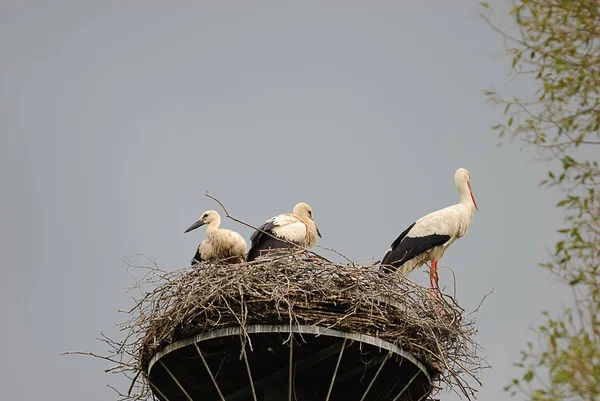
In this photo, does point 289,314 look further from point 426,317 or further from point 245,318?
point 426,317

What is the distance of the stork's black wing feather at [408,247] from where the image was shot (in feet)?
44.4

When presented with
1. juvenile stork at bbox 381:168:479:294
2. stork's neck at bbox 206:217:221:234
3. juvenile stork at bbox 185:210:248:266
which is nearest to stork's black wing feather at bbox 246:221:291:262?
juvenile stork at bbox 185:210:248:266

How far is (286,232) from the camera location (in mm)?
13211

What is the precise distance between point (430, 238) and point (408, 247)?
0.36m

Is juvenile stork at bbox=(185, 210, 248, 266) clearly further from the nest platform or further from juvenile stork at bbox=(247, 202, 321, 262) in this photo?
the nest platform

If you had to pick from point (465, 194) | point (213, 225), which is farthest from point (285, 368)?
point (465, 194)

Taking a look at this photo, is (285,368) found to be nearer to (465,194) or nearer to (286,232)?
(286,232)

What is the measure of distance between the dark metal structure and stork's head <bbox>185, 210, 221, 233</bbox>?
10.7 feet

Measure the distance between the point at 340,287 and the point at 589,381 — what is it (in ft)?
18.0

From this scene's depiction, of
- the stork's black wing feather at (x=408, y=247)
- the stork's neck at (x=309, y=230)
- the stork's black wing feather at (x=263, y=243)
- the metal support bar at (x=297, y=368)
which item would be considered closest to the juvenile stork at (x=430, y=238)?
the stork's black wing feather at (x=408, y=247)

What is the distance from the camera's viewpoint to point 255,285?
9.78 metres

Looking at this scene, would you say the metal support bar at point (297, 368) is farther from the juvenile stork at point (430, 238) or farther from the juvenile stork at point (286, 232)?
the juvenile stork at point (430, 238)

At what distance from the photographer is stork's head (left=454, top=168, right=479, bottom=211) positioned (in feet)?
47.6

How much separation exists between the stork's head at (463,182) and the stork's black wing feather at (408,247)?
97 cm
